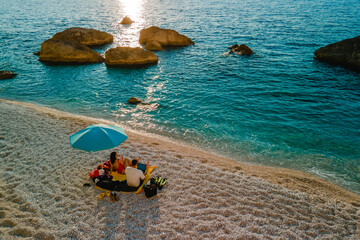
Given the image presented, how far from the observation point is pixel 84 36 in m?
36.4

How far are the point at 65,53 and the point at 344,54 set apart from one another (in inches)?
1343

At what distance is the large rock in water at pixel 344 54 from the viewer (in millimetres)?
24875

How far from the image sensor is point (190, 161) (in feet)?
37.1

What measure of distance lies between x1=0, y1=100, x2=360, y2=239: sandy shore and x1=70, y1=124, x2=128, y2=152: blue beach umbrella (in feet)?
6.51

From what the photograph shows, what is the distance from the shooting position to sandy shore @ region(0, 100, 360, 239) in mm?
7297

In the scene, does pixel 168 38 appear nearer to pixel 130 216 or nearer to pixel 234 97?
pixel 234 97

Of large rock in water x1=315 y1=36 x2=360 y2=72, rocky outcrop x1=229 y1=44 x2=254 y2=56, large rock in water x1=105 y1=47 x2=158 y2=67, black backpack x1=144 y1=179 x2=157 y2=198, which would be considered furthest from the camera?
rocky outcrop x1=229 y1=44 x2=254 y2=56

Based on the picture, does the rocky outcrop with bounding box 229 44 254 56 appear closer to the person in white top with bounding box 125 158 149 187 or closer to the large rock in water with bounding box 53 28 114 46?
the large rock in water with bounding box 53 28 114 46

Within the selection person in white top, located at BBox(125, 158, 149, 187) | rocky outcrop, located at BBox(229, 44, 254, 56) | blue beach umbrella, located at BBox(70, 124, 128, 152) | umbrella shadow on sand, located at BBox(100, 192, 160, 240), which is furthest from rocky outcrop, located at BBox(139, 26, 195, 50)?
umbrella shadow on sand, located at BBox(100, 192, 160, 240)

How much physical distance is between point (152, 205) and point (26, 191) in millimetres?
5139

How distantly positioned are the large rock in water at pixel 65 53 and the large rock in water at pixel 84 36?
630cm

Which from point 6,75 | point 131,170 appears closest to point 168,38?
point 6,75

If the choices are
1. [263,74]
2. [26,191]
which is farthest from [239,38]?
[26,191]

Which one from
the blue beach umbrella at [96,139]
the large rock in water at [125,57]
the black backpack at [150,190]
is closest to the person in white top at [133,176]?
the black backpack at [150,190]
